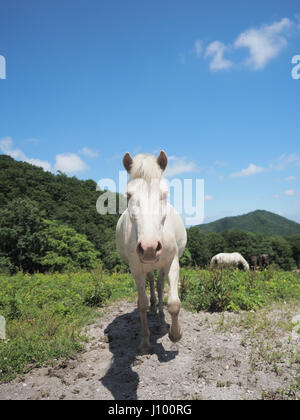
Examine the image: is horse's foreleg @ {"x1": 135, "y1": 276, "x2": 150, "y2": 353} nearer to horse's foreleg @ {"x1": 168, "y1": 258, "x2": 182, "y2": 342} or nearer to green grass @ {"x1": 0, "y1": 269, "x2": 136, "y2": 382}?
horse's foreleg @ {"x1": 168, "y1": 258, "x2": 182, "y2": 342}

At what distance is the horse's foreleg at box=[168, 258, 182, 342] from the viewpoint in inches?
137

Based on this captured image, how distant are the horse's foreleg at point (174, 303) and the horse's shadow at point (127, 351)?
1.81 feet

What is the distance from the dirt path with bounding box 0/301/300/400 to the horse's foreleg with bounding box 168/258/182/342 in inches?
18.5

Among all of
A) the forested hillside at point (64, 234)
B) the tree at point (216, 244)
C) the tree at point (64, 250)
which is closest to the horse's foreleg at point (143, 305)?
the forested hillside at point (64, 234)

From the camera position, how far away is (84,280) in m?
9.22

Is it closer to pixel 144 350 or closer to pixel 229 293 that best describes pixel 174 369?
pixel 144 350

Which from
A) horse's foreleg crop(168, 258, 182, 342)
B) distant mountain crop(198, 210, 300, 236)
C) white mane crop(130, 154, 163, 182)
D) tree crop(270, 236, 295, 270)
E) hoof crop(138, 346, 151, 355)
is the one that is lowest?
tree crop(270, 236, 295, 270)

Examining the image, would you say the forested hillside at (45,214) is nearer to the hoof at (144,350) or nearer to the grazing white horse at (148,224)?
the hoof at (144,350)

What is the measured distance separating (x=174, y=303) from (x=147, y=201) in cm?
167

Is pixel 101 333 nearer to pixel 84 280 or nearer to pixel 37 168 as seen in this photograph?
pixel 84 280

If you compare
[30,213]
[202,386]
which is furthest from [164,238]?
[30,213]

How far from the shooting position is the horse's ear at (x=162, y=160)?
2.99m

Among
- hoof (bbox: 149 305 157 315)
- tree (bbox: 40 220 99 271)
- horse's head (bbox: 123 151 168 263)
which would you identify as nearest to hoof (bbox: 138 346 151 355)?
hoof (bbox: 149 305 157 315)
